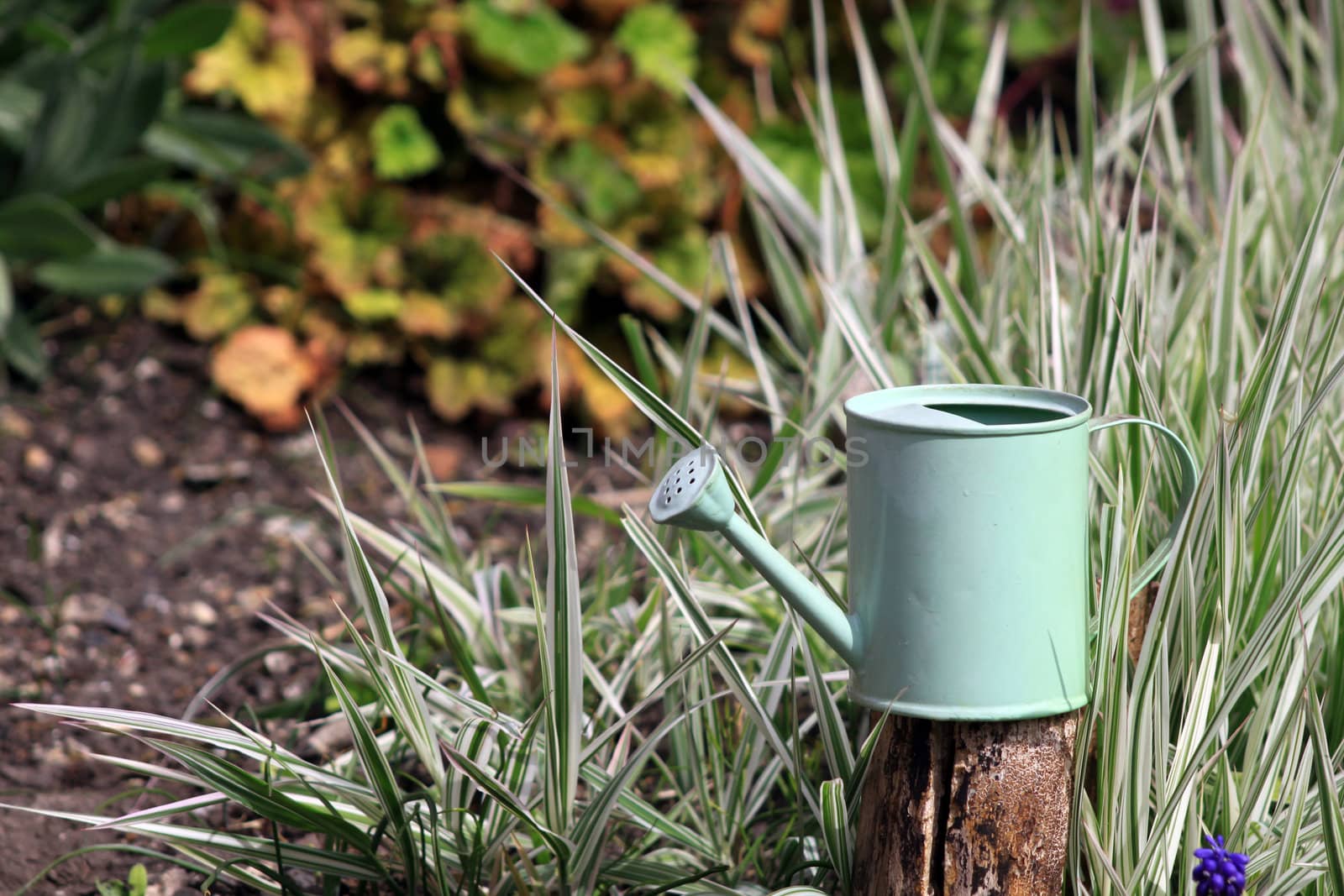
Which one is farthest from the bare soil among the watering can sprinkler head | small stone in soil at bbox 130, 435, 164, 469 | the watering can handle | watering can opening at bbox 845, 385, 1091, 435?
the watering can handle

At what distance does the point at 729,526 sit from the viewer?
0.92 metres

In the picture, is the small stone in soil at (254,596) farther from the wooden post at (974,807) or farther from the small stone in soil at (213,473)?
the wooden post at (974,807)

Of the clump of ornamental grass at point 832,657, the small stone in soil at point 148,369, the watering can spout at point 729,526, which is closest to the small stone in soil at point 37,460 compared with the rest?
the small stone in soil at point 148,369

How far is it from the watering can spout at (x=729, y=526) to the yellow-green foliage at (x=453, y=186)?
163cm

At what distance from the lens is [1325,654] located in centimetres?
126

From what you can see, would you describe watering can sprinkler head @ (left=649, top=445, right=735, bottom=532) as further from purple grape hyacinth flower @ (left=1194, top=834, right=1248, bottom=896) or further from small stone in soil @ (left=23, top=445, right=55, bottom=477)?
small stone in soil @ (left=23, top=445, right=55, bottom=477)

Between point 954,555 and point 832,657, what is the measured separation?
52 cm

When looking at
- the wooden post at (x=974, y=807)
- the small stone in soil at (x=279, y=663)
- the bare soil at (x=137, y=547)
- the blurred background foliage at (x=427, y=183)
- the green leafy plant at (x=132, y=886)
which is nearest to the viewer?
the wooden post at (x=974, y=807)

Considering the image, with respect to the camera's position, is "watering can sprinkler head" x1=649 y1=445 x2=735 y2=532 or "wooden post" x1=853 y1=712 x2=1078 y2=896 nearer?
"watering can sprinkler head" x1=649 y1=445 x2=735 y2=532

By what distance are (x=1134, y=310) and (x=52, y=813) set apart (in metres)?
1.04

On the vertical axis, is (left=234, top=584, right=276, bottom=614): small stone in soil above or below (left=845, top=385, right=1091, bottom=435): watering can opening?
below

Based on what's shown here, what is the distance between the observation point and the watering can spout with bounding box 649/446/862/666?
0.88 meters

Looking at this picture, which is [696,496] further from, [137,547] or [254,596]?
[137,547]

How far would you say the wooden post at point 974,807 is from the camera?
3.24 feet
